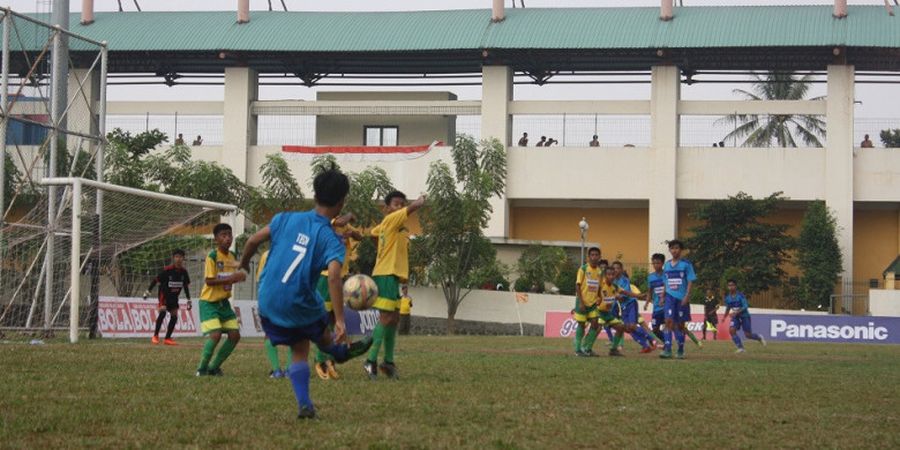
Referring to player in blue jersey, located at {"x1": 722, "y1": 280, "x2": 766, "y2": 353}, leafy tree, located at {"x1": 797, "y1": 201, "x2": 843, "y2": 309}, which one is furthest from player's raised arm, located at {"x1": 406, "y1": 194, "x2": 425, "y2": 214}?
leafy tree, located at {"x1": 797, "y1": 201, "x2": 843, "y2": 309}

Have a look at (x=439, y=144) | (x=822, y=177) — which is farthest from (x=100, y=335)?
(x=822, y=177)

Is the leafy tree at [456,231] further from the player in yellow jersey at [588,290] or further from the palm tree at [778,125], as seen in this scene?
the player in yellow jersey at [588,290]

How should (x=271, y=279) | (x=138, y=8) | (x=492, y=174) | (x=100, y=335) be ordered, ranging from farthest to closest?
(x=138, y=8) < (x=492, y=174) < (x=100, y=335) < (x=271, y=279)

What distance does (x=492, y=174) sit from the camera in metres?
55.9

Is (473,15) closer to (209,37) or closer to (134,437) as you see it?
(209,37)

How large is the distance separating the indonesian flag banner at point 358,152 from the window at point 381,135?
7.27ft

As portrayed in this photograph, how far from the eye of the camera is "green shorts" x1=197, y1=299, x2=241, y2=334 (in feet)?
53.6

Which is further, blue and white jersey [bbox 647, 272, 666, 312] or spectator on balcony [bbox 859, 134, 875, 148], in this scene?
spectator on balcony [bbox 859, 134, 875, 148]

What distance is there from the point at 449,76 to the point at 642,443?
5341 centimetres

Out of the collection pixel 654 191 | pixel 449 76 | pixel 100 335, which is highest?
pixel 449 76

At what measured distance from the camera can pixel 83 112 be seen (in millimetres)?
40656

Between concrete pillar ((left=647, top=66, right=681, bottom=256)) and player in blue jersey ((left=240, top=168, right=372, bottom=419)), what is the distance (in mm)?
48551

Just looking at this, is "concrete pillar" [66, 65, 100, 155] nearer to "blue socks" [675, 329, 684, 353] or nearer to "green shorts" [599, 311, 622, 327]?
"green shorts" [599, 311, 622, 327]

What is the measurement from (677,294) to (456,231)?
29.1 m
